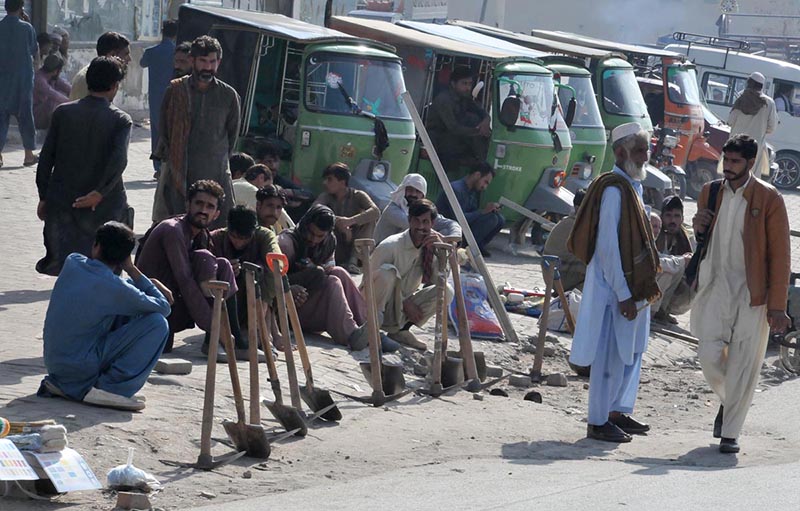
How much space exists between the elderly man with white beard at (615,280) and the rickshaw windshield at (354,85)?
20.5 ft

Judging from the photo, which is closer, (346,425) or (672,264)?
(346,425)

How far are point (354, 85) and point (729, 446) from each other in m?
7.16

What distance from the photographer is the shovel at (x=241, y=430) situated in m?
6.74

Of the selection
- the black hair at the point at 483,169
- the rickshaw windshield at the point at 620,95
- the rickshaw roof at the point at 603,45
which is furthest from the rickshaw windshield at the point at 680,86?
the black hair at the point at 483,169

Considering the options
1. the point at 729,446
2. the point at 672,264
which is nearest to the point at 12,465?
the point at 729,446

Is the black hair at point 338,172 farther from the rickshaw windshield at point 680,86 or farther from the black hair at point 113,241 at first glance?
the rickshaw windshield at point 680,86

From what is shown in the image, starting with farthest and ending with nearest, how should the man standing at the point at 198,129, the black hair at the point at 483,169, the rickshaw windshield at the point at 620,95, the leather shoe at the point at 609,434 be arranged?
the rickshaw windshield at the point at 620,95, the black hair at the point at 483,169, the man standing at the point at 198,129, the leather shoe at the point at 609,434

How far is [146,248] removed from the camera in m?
8.51

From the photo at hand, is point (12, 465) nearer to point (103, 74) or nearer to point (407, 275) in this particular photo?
point (103, 74)

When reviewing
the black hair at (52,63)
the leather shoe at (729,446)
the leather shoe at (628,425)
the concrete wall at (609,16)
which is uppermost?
the concrete wall at (609,16)

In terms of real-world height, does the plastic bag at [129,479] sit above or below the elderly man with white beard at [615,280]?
below

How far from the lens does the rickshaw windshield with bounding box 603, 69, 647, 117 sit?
19.1m

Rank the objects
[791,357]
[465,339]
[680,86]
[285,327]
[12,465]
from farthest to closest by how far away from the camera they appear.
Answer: [680,86] → [791,357] → [465,339] → [285,327] → [12,465]

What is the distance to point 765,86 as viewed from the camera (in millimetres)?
27219
